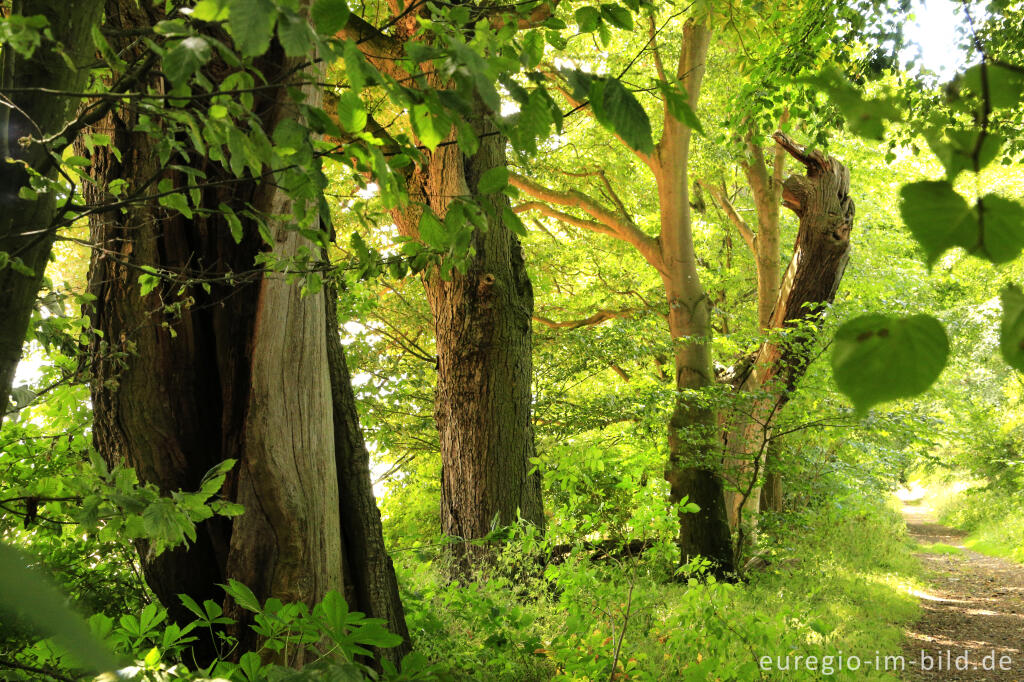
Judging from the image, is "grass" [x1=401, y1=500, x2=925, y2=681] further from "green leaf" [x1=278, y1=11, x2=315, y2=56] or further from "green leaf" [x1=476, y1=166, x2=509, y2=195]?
"green leaf" [x1=278, y1=11, x2=315, y2=56]

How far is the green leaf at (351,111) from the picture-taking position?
1370 mm

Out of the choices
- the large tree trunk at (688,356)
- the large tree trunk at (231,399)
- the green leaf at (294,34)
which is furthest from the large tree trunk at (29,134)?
the large tree trunk at (688,356)

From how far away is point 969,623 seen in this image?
8.63 m

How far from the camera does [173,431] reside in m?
3.10

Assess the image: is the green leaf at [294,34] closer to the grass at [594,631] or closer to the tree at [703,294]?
the grass at [594,631]

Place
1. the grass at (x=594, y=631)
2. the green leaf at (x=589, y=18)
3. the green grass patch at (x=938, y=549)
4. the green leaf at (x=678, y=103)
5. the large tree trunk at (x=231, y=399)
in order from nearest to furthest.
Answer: the green leaf at (x=678, y=103) < the green leaf at (x=589, y=18) < the large tree trunk at (x=231, y=399) < the grass at (x=594, y=631) < the green grass patch at (x=938, y=549)

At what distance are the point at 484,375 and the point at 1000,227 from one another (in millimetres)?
5244

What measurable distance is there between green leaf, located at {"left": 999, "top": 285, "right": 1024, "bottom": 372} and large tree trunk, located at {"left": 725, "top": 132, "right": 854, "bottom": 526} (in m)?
7.26

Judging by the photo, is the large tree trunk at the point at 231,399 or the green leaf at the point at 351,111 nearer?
the green leaf at the point at 351,111

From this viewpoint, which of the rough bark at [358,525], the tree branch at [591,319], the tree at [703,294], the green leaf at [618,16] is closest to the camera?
the green leaf at [618,16]

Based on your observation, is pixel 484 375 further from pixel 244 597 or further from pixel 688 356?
pixel 688 356

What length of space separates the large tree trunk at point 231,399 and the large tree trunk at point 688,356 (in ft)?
16.9

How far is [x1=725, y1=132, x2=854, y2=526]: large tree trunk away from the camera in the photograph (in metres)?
7.68

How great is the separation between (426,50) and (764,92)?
5657 millimetres
